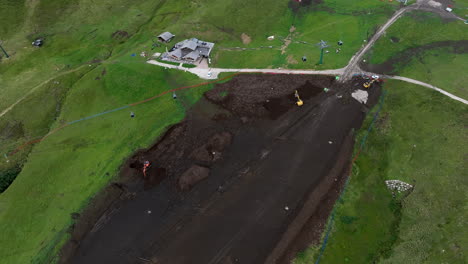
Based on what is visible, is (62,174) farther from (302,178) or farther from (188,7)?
(188,7)

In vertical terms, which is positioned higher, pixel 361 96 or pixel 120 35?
pixel 120 35

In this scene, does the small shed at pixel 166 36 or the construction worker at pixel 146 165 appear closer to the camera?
the construction worker at pixel 146 165

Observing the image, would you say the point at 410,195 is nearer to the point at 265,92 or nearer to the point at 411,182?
the point at 411,182

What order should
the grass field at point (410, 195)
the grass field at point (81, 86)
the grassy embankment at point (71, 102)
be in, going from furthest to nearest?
the grass field at point (81, 86)
the grassy embankment at point (71, 102)
the grass field at point (410, 195)

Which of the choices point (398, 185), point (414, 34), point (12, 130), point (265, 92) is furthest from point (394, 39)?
point (12, 130)

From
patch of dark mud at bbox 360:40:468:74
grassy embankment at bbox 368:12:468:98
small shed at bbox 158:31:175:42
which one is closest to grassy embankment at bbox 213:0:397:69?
grassy embankment at bbox 368:12:468:98

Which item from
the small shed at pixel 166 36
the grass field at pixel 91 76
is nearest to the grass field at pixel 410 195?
the grass field at pixel 91 76

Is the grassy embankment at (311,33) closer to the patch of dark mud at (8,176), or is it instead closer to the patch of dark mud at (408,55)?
the patch of dark mud at (408,55)

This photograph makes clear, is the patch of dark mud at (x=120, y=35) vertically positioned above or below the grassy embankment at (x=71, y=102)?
above
